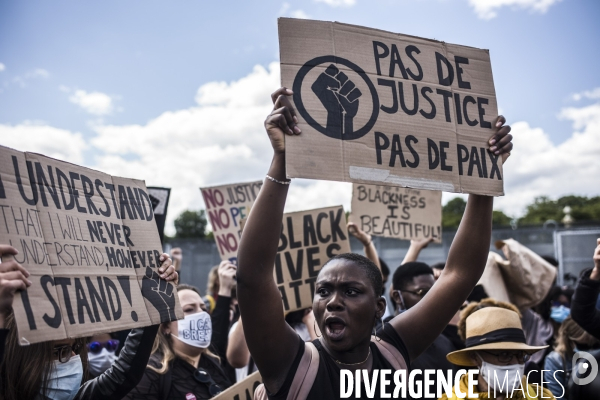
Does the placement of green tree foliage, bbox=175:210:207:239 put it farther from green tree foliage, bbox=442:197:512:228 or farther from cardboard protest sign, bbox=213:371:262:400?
cardboard protest sign, bbox=213:371:262:400

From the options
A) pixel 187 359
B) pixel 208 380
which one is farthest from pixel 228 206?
pixel 208 380

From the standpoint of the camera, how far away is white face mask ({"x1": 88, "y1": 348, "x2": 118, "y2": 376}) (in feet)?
17.0

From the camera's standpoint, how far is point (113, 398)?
3021mm

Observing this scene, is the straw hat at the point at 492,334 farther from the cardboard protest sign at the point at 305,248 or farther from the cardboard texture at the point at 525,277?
the cardboard texture at the point at 525,277

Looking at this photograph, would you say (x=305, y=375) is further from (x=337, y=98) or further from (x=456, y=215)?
(x=456, y=215)

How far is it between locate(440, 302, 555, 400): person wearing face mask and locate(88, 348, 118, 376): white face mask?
3.21 m

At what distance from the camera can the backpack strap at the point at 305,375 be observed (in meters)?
2.27

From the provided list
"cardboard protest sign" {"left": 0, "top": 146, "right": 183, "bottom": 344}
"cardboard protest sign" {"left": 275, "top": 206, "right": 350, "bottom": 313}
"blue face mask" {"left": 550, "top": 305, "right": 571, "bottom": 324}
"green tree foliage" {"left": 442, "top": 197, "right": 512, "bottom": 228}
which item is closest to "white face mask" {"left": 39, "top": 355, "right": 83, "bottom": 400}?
"cardboard protest sign" {"left": 0, "top": 146, "right": 183, "bottom": 344}

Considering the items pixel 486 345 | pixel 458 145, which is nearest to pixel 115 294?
pixel 458 145

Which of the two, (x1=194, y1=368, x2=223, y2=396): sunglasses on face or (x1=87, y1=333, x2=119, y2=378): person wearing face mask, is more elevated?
(x1=87, y1=333, x2=119, y2=378): person wearing face mask

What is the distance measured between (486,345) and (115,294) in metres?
2.25

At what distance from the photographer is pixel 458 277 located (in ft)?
9.51

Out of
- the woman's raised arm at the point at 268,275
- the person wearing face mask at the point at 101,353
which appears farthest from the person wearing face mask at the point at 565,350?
the person wearing face mask at the point at 101,353

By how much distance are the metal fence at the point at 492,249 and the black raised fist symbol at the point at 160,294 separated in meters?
10.3
